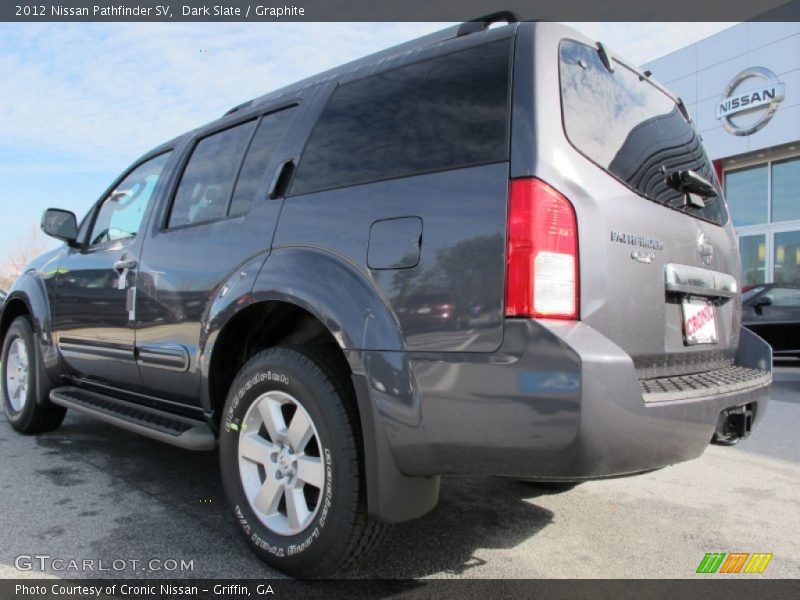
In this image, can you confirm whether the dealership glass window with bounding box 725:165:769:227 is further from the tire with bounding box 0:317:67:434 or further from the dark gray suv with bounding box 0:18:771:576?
the tire with bounding box 0:317:67:434

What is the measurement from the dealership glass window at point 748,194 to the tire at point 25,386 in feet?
49.9

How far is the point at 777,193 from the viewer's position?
49.0ft

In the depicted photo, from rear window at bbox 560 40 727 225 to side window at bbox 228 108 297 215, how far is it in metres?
1.28

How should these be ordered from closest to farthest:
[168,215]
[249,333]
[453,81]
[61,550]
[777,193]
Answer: [453,81] → [61,550] → [249,333] → [168,215] → [777,193]

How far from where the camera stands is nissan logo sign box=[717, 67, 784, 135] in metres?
14.2

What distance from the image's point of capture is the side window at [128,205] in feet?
12.4

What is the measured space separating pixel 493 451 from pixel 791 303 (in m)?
8.68

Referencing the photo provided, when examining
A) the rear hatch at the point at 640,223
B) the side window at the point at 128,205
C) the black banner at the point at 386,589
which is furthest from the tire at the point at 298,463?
the side window at the point at 128,205

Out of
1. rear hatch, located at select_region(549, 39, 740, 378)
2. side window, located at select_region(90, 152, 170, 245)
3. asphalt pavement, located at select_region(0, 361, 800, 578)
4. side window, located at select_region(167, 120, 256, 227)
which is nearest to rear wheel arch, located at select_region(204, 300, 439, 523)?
asphalt pavement, located at select_region(0, 361, 800, 578)

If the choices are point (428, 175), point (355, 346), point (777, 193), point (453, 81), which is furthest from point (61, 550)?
point (777, 193)

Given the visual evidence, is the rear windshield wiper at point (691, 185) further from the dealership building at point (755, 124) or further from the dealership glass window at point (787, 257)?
the dealership glass window at point (787, 257)

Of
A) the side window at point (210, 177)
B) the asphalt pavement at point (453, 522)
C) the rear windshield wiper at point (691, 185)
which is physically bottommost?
the asphalt pavement at point (453, 522)

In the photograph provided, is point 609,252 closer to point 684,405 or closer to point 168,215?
point 684,405

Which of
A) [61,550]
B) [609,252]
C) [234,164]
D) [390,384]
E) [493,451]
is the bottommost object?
[61,550]
